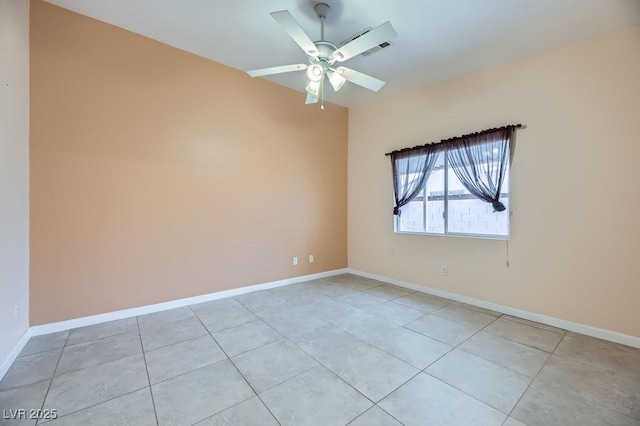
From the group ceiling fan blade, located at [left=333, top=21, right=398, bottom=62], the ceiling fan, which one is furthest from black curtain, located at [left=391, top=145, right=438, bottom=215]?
ceiling fan blade, located at [left=333, top=21, right=398, bottom=62]

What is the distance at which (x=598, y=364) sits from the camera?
2.19 metres

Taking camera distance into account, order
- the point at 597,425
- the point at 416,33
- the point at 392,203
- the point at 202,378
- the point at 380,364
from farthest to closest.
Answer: the point at 392,203, the point at 416,33, the point at 380,364, the point at 202,378, the point at 597,425

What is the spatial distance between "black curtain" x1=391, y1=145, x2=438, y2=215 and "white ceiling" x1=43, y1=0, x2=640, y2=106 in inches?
46.5

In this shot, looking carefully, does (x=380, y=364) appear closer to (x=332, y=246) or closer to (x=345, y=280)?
(x=345, y=280)

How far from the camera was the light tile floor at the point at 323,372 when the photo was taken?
1.64 metres

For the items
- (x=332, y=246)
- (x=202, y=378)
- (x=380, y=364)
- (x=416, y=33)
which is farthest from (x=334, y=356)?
(x=416, y=33)

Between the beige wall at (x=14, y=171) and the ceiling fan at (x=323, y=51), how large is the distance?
1900 millimetres

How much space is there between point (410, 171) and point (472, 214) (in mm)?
1121

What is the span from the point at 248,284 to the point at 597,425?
11.9 ft

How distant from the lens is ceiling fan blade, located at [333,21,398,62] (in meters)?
2.04

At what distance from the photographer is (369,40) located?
2168 millimetres

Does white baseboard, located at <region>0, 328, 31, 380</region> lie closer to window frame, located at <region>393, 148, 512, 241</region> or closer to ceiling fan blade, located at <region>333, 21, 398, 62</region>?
ceiling fan blade, located at <region>333, 21, 398, 62</region>

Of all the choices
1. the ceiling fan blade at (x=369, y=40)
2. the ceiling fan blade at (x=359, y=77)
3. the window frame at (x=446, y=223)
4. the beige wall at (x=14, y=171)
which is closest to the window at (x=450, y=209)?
the window frame at (x=446, y=223)

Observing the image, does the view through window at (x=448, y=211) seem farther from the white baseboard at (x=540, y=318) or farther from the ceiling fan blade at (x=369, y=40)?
the ceiling fan blade at (x=369, y=40)
